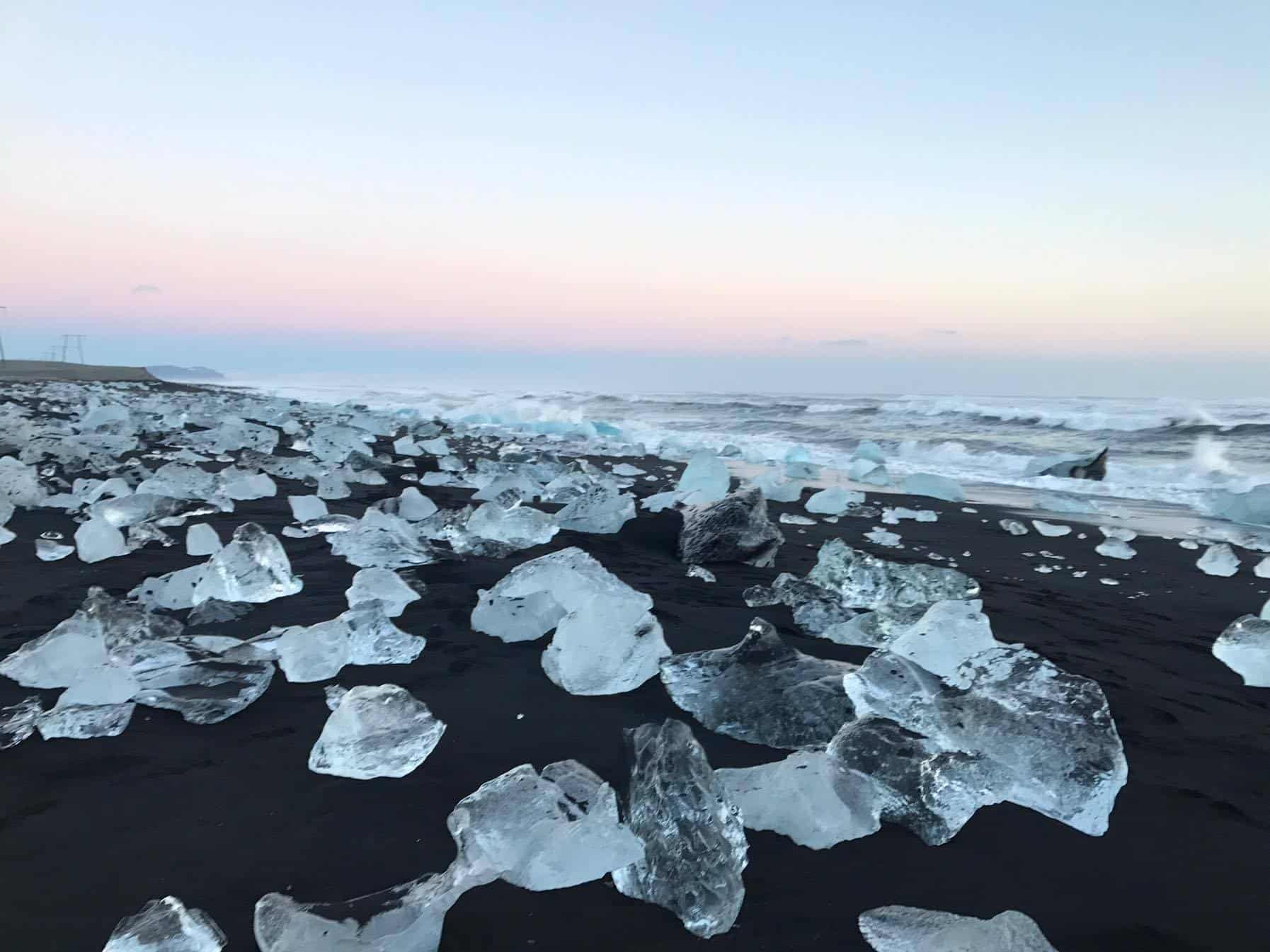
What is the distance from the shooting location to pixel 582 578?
2.25 m

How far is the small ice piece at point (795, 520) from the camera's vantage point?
14.0 ft

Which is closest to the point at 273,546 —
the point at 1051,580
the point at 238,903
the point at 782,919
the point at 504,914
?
the point at 238,903

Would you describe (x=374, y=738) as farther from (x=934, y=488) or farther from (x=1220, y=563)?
(x=934, y=488)

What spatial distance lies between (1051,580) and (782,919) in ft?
8.59

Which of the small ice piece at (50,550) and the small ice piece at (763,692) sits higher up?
the small ice piece at (763,692)

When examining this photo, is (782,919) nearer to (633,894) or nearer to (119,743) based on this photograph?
(633,894)

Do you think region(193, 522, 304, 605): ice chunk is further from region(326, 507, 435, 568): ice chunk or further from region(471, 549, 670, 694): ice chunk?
region(471, 549, 670, 694): ice chunk

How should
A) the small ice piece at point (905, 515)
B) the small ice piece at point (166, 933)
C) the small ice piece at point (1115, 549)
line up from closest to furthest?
1. the small ice piece at point (166, 933)
2. the small ice piece at point (1115, 549)
3. the small ice piece at point (905, 515)

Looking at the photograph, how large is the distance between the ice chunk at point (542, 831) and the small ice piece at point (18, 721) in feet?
3.23

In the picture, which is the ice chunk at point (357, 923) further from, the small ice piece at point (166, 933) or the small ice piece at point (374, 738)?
the small ice piece at point (374, 738)

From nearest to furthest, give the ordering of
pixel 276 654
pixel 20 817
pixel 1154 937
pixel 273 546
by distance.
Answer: pixel 1154 937 < pixel 20 817 < pixel 276 654 < pixel 273 546

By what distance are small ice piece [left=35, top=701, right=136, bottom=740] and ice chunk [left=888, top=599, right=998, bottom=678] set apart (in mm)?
1865

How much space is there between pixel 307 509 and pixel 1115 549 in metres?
4.23

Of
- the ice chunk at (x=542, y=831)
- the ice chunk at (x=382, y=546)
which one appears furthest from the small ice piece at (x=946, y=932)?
the ice chunk at (x=382, y=546)
